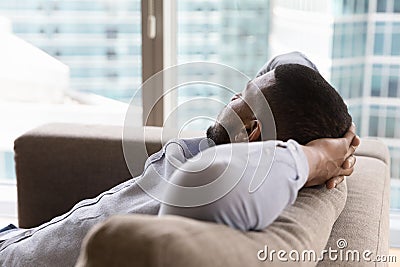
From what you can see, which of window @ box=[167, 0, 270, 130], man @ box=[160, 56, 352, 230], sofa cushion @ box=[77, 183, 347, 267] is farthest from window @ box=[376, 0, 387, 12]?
sofa cushion @ box=[77, 183, 347, 267]

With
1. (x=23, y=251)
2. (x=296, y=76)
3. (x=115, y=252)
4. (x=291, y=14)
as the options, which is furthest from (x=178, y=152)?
(x=291, y=14)

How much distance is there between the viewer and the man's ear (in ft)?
4.42

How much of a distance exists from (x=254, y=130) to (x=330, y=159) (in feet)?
0.51

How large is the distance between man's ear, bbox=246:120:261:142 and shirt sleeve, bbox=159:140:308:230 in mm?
199

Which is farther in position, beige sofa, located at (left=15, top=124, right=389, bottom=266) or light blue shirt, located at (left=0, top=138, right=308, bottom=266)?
light blue shirt, located at (left=0, top=138, right=308, bottom=266)

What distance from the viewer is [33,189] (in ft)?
6.83

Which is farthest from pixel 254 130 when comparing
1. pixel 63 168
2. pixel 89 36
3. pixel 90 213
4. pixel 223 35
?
pixel 89 36


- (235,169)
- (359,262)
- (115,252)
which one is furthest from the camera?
(359,262)

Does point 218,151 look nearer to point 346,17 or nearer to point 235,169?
point 235,169

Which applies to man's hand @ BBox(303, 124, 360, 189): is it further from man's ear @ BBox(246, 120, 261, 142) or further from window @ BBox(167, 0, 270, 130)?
window @ BBox(167, 0, 270, 130)

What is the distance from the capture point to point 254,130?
4.46 feet

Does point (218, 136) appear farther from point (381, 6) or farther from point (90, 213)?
point (381, 6)

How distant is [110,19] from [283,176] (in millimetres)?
1974

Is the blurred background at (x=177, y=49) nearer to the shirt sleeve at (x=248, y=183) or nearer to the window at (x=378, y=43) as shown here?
the window at (x=378, y=43)
